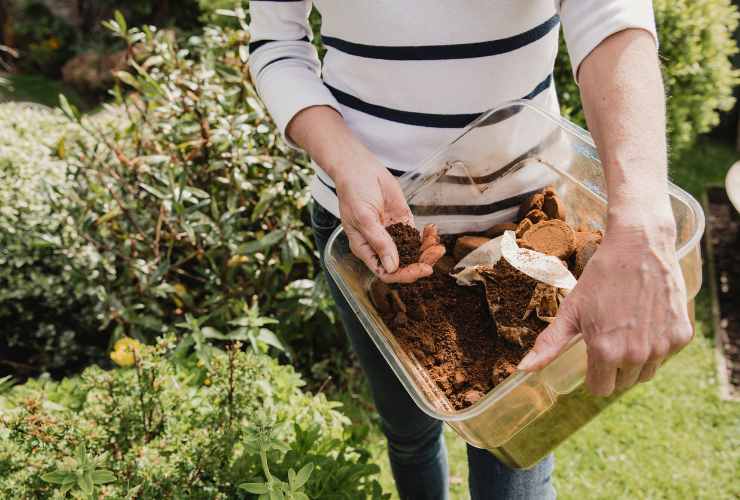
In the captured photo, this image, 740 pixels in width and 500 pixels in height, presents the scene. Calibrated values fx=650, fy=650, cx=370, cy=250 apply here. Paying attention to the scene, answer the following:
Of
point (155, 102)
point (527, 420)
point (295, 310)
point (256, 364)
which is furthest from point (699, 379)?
point (155, 102)

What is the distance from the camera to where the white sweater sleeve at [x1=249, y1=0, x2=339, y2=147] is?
136 cm


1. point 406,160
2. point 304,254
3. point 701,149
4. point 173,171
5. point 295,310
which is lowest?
point 701,149

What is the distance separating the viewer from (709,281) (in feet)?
11.0

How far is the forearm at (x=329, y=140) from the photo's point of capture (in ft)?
4.02

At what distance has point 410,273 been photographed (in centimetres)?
110

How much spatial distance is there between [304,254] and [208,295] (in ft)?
1.67

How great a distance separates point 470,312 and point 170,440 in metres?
0.95

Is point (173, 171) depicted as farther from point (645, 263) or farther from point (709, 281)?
point (709, 281)

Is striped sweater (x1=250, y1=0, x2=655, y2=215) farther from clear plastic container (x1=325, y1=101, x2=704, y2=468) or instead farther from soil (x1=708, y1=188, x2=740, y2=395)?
soil (x1=708, y1=188, x2=740, y2=395)

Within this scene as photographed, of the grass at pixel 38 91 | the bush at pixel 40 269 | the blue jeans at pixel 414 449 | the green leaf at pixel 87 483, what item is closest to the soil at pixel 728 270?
the blue jeans at pixel 414 449

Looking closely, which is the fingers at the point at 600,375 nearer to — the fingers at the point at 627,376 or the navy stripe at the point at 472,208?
the fingers at the point at 627,376

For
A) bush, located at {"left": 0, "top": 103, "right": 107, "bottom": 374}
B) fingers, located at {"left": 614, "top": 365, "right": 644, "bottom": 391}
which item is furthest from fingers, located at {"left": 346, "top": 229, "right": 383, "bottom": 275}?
bush, located at {"left": 0, "top": 103, "right": 107, "bottom": 374}

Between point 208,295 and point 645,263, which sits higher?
point 645,263

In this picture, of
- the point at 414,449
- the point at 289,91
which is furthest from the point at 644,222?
the point at 414,449
